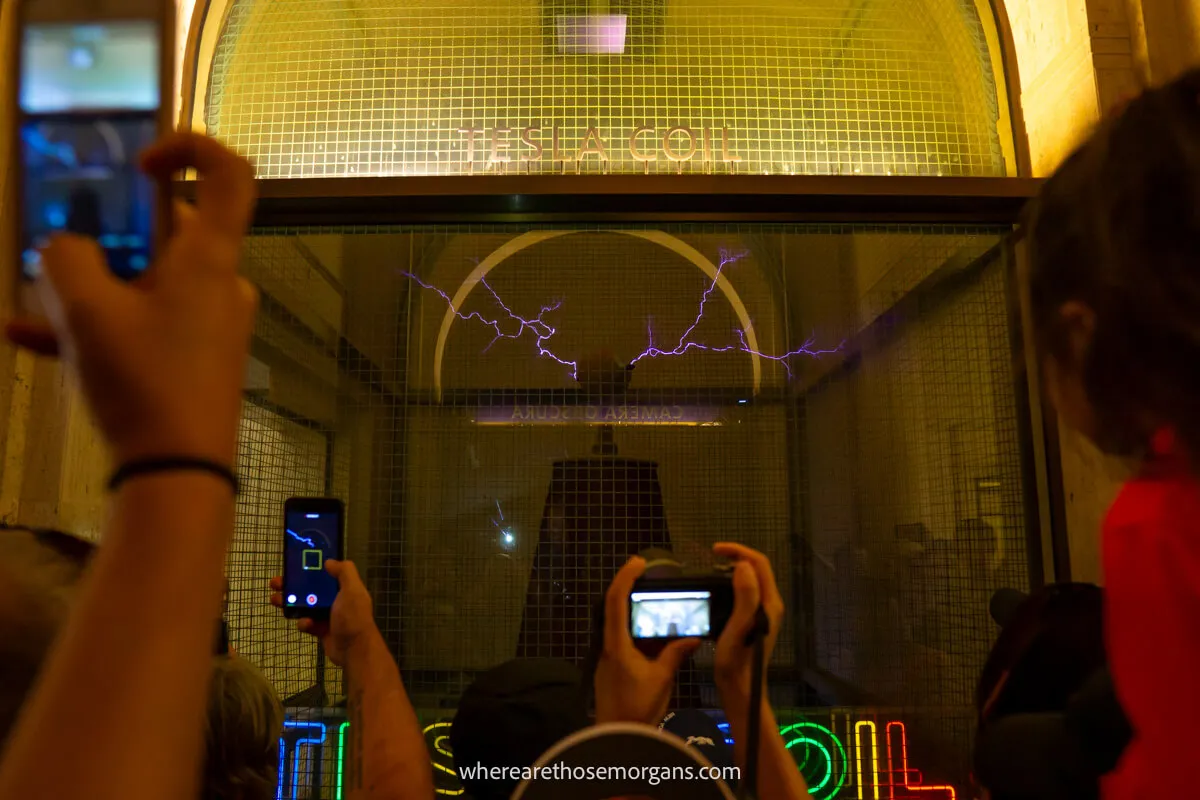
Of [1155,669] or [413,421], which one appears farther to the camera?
[413,421]

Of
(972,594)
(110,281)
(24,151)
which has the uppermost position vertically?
(24,151)

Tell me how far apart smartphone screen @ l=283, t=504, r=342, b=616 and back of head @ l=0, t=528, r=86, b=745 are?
21.8 inches

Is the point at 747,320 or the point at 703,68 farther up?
the point at 703,68

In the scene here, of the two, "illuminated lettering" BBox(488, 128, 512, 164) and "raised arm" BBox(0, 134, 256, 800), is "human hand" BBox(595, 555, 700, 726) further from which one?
"illuminated lettering" BBox(488, 128, 512, 164)

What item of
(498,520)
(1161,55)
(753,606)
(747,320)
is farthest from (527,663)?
(1161,55)

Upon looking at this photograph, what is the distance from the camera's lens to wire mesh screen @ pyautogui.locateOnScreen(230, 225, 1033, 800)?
65.4 inches

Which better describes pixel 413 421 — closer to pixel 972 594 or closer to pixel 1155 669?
pixel 972 594

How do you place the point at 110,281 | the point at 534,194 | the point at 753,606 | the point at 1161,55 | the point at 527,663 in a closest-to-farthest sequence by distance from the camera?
the point at 110,281 → the point at 753,606 → the point at 527,663 → the point at 1161,55 → the point at 534,194

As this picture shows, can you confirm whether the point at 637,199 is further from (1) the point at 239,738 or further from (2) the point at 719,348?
(1) the point at 239,738

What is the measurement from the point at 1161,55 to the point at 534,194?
1.24 metres

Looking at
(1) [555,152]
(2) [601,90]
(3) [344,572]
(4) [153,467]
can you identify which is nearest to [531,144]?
(1) [555,152]

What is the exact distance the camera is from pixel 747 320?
1.97 metres

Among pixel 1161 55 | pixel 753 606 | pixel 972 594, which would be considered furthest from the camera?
pixel 972 594

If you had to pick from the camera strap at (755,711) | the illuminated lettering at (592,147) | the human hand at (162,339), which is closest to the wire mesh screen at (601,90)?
the illuminated lettering at (592,147)
